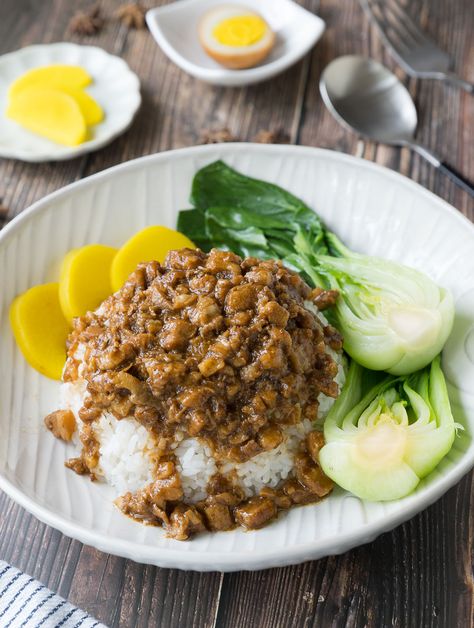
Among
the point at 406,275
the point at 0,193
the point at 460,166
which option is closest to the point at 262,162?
the point at 406,275

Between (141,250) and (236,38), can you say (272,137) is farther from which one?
(141,250)

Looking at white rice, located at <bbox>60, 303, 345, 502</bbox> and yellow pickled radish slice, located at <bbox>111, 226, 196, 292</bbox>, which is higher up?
yellow pickled radish slice, located at <bbox>111, 226, 196, 292</bbox>

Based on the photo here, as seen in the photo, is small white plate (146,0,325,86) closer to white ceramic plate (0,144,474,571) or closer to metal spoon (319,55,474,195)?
metal spoon (319,55,474,195)

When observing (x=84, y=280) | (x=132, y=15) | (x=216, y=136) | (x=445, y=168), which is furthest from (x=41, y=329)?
(x=132, y=15)

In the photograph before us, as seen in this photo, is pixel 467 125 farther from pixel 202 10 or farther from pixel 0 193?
pixel 0 193

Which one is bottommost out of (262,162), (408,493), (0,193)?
(0,193)

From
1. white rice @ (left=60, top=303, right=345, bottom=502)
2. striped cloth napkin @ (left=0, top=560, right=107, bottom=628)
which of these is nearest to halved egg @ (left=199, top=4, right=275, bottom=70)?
white rice @ (left=60, top=303, right=345, bottom=502)
